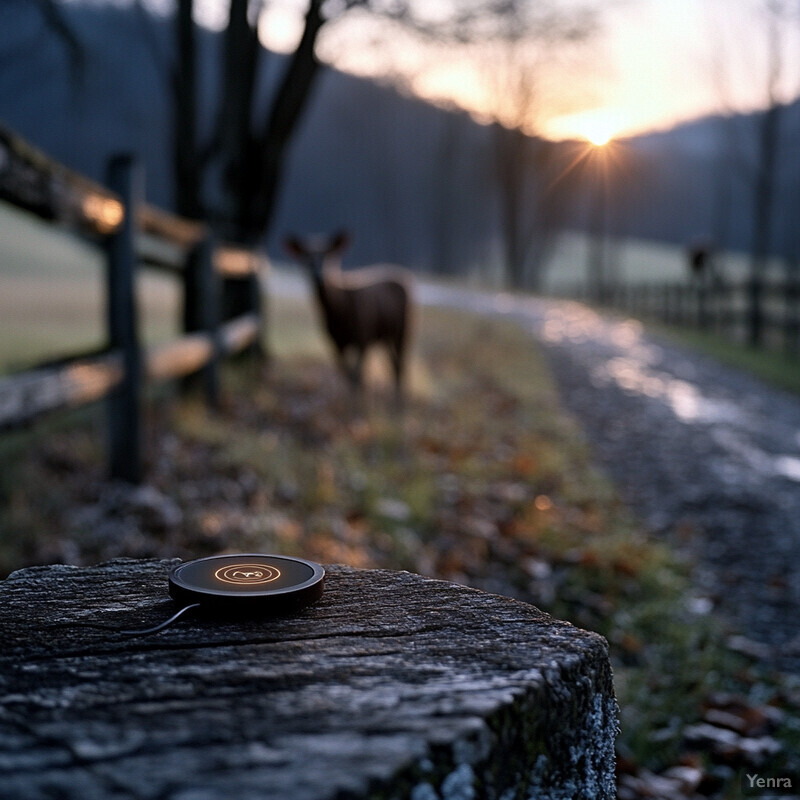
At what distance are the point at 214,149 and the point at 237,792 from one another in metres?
9.54

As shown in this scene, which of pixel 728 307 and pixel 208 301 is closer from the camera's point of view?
pixel 208 301

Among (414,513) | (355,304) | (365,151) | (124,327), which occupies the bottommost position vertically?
(414,513)

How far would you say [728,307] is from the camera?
74.9 ft

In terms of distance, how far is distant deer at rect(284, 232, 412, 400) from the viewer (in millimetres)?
8008

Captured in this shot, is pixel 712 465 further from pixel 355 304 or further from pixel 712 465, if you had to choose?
pixel 355 304

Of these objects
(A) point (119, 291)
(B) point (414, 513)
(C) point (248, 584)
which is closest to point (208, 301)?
(A) point (119, 291)

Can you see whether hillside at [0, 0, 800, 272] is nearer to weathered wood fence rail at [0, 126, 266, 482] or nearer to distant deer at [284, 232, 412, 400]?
weathered wood fence rail at [0, 126, 266, 482]

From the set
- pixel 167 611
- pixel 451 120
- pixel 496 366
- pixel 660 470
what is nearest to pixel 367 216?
pixel 451 120

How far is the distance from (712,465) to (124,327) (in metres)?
5.29

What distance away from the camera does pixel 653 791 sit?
2.91 m

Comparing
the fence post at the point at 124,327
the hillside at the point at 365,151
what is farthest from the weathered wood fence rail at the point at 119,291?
the hillside at the point at 365,151

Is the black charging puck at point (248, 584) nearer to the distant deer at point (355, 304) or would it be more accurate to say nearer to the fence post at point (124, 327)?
the fence post at point (124, 327)

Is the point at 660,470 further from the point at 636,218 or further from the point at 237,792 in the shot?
the point at 636,218

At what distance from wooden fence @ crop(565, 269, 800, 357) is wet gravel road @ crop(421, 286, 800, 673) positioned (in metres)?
3.13
